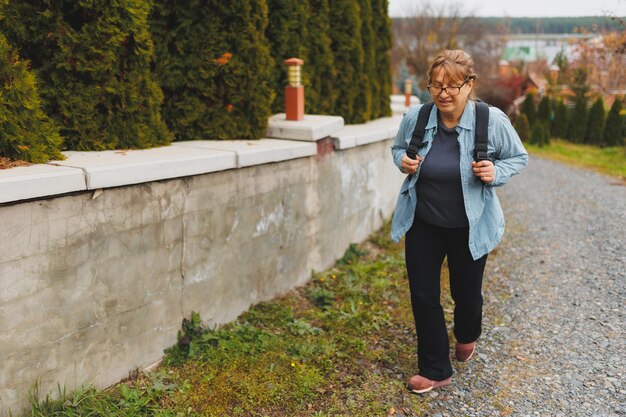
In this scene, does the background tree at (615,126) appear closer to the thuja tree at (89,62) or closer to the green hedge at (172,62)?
the green hedge at (172,62)

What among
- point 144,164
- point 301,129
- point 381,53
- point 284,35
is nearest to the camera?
point 144,164

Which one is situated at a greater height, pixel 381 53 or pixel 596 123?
pixel 381 53

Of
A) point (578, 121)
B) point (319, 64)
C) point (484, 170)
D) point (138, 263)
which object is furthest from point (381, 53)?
point (578, 121)

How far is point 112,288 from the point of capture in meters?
3.19

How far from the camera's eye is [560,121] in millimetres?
18297

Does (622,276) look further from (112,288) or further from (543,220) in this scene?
(112,288)

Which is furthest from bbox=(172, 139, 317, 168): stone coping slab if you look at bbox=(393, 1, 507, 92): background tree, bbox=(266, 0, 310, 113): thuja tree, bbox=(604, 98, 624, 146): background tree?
bbox=(393, 1, 507, 92): background tree

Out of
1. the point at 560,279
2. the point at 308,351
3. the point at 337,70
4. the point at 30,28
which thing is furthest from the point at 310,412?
the point at 337,70

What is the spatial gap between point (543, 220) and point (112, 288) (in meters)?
5.99

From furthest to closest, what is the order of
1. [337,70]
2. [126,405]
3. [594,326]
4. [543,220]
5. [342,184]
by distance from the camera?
[543,220]
[337,70]
[342,184]
[594,326]
[126,405]

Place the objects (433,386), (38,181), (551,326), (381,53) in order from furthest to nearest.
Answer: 1. (381,53)
2. (551,326)
3. (433,386)
4. (38,181)

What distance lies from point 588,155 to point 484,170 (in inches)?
533

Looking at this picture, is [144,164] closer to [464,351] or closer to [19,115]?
[19,115]

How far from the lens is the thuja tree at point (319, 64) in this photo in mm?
6066
